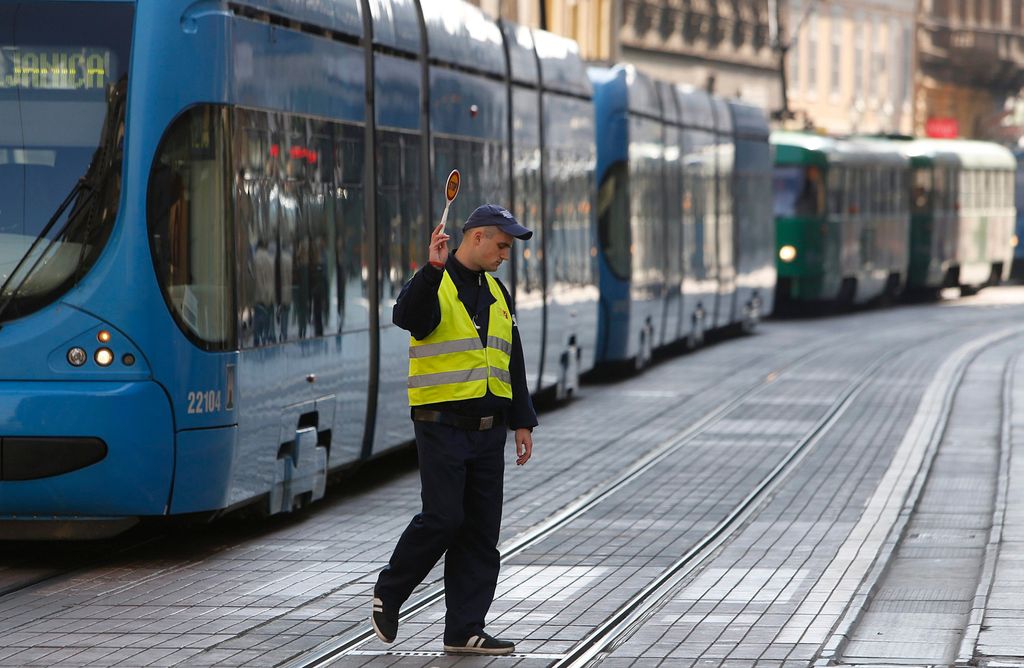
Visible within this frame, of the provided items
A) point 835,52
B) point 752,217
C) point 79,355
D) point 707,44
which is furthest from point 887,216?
point 79,355

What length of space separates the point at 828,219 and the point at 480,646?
30986 mm

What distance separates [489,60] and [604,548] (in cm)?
629

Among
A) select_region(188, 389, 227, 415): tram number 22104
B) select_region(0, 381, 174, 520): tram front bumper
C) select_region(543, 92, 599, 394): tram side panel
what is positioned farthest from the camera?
select_region(543, 92, 599, 394): tram side panel

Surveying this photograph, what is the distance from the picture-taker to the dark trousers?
8.53m

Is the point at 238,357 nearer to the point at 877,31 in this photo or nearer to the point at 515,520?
the point at 515,520

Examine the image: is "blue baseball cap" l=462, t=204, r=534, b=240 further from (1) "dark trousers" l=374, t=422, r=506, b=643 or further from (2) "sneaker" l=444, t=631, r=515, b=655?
(2) "sneaker" l=444, t=631, r=515, b=655

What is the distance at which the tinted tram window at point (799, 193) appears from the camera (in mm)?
38938

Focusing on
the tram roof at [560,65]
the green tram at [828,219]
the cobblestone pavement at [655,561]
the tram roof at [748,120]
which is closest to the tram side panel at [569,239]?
the tram roof at [560,65]

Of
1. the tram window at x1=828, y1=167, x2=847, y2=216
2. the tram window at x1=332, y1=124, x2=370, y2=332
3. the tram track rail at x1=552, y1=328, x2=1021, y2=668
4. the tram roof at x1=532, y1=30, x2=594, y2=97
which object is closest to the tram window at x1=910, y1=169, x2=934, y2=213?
the tram window at x1=828, y1=167, x2=847, y2=216

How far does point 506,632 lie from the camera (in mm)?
9188

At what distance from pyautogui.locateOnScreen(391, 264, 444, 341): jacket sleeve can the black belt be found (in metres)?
0.29

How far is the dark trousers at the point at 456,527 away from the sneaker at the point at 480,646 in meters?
0.02

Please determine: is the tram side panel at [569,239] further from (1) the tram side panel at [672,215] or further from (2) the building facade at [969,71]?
(2) the building facade at [969,71]

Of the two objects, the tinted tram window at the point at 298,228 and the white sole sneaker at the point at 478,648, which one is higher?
the tinted tram window at the point at 298,228
